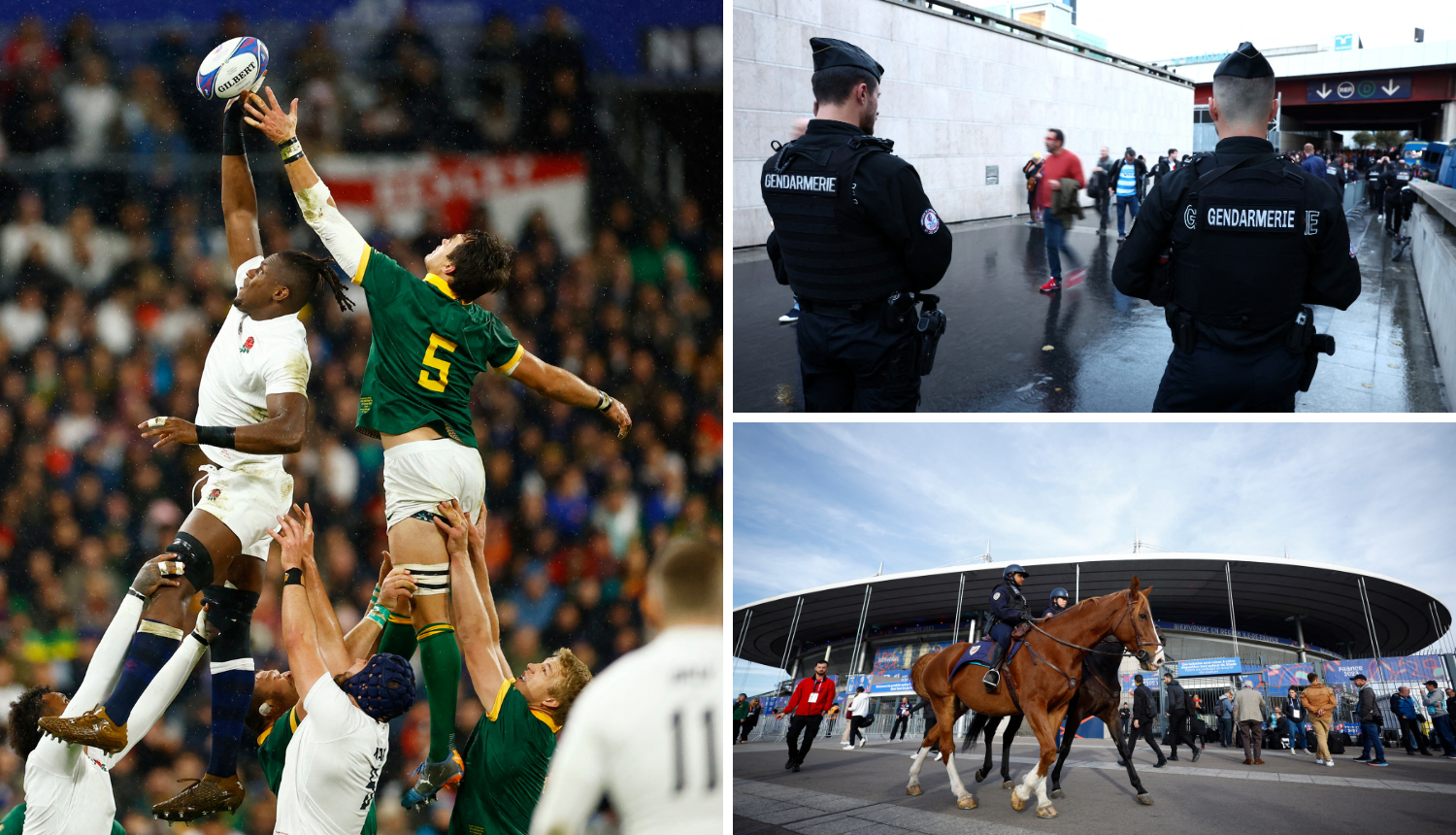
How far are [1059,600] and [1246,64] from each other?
2407mm

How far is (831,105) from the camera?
3.06 meters

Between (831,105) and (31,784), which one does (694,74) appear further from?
(31,784)

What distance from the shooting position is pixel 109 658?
9.37ft

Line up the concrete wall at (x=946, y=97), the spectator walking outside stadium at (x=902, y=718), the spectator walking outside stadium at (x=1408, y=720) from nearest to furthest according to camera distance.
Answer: the spectator walking outside stadium at (x=1408, y=720), the spectator walking outside stadium at (x=902, y=718), the concrete wall at (x=946, y=97)

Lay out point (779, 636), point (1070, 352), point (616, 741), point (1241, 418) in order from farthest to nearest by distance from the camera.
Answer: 1. point (1070, 352)
2. point (779, 636)
3. point (1241, 418)
4. point (616, 741)

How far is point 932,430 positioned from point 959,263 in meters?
5.07

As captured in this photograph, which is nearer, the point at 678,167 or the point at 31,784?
the point at 31,784

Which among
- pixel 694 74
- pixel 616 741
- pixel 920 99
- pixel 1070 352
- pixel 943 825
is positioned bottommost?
pixel 943 825

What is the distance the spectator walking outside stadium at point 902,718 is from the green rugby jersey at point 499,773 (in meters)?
1.98

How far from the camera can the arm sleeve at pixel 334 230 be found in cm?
295

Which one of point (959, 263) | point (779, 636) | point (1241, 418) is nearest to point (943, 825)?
point (779, 636)

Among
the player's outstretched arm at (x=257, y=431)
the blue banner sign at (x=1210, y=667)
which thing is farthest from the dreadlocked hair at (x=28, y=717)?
the blue banner sign at (x=1210, y=667)

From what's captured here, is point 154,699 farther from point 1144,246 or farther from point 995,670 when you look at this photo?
point 1144,246

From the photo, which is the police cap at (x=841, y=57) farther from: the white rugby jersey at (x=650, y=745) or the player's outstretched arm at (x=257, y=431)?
the white rugby jersey at (x=650, y=745)
